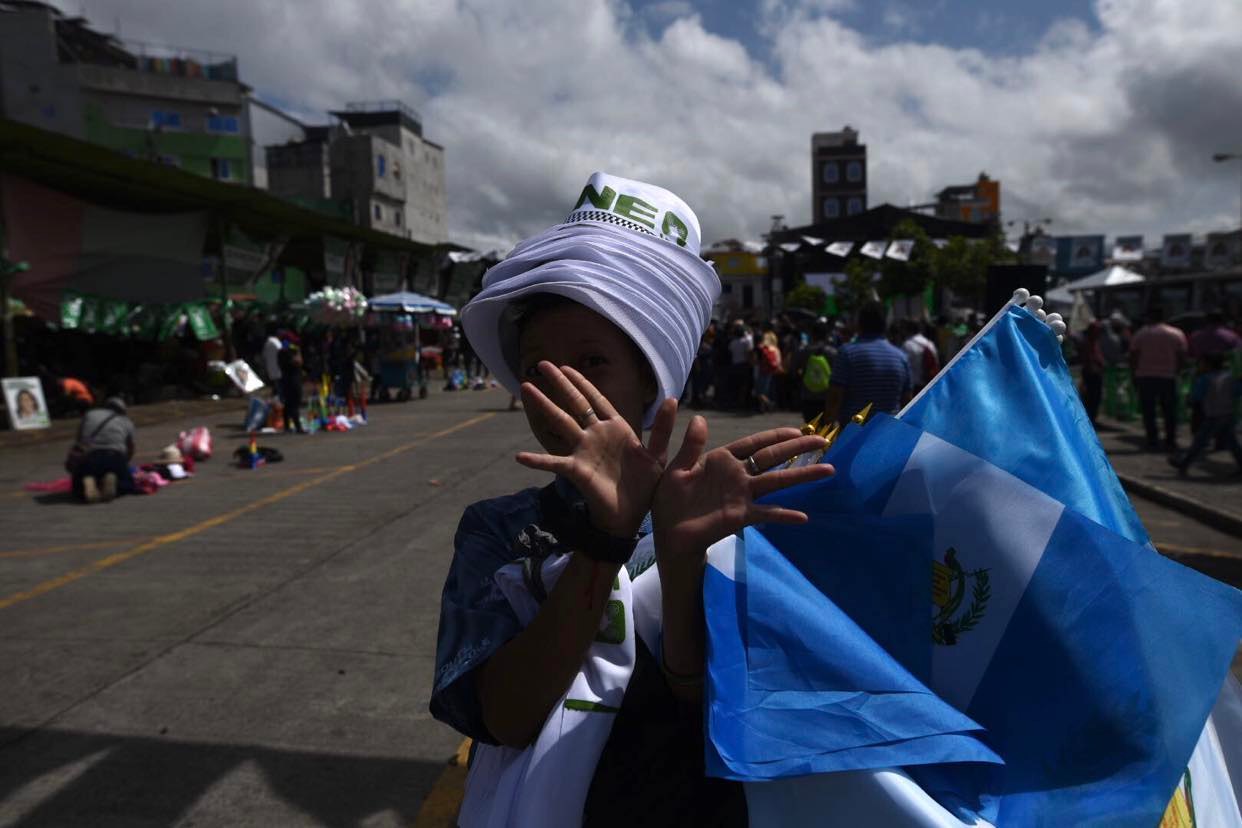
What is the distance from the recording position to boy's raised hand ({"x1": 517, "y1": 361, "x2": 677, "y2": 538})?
1000 mm

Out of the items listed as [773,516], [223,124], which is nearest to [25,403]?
[773,516]

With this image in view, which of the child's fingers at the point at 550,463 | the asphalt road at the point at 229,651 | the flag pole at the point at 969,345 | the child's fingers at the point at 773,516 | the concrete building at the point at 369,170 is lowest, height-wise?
the asphalt road at the point at 229,651

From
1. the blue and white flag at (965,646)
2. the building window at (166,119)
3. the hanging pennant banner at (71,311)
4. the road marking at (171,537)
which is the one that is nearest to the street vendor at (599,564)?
the blue and white flag at (965,646)

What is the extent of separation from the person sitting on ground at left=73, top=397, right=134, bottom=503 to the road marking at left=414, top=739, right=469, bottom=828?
713 cm

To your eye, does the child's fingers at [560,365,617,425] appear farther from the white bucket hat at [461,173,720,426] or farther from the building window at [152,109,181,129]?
the building window at [152,109,181,129]

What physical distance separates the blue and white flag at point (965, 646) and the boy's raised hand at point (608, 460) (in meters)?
0.13

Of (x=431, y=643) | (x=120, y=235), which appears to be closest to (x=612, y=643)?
(x=431, y=643)

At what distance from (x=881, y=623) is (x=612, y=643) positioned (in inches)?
13.5

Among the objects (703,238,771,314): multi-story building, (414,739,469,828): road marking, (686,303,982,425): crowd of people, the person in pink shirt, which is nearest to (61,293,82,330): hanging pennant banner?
(686,303,982,425): crowd of people

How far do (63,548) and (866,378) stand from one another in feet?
21.5

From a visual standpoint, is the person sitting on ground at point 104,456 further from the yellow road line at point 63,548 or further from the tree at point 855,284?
the tree at point 855,284

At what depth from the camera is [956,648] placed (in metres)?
1.01

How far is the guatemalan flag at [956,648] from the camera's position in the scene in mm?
904

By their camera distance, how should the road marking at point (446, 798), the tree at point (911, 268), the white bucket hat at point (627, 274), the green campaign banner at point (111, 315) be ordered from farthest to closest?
the tree at point (911, 268) < the green campaign banner at point (111, 315) < the road marking at point (446, 798) < the white bucket hat at point (627, 274)
